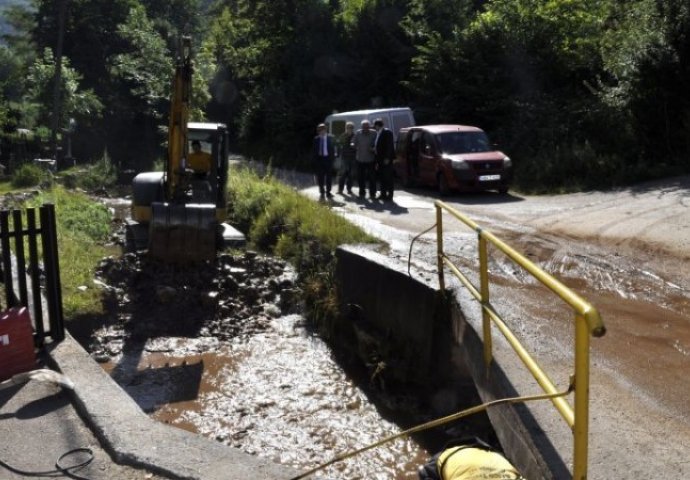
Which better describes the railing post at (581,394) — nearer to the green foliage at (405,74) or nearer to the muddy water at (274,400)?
the muddy water at (274,400)

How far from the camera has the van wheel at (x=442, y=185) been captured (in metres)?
17.5

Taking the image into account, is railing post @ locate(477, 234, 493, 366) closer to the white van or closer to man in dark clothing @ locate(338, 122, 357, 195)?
man in dark clothing @ locate(338, 122, 357, 195)

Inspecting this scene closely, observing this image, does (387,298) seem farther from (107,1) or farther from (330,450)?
(107,1)

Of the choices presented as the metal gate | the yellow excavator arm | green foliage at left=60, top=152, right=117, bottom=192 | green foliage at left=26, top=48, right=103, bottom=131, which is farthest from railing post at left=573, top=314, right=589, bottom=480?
green foliage at left=26, top=48, right=103, bottom=131

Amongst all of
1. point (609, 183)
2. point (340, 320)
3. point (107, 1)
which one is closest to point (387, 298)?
point (340, 320)

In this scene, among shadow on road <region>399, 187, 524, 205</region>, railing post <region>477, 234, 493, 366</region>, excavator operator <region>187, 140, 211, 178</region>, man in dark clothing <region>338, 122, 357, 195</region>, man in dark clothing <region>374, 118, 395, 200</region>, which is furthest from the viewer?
man in dark clothing <region>338, 122, 357, 195</region>

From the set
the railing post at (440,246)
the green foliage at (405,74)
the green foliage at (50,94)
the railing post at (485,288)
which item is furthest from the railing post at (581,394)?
the green foliage at (50,94)

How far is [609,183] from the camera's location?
1769 cm

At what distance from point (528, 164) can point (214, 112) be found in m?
27.6

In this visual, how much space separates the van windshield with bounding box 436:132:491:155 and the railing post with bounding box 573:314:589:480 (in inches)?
586

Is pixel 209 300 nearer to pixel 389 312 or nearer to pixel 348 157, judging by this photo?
pixel 389 312

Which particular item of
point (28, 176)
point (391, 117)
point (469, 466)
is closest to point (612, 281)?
point (469, 466)

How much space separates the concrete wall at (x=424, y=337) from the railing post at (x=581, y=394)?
81 cm

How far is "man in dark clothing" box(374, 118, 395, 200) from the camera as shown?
51.4 ft
